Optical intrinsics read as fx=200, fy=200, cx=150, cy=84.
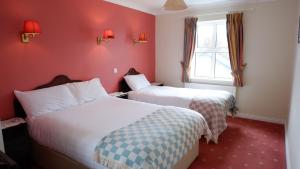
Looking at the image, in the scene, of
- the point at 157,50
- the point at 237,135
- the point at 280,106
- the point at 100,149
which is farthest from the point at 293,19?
the point at 100,149

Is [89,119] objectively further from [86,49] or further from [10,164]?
[86,49]

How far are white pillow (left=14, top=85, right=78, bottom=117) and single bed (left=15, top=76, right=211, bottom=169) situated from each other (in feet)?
0.32

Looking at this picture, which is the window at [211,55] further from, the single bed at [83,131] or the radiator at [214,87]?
the single bed at [83,131]

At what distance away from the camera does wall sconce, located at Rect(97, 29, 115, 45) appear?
346 cm

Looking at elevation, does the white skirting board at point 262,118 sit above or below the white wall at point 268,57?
below

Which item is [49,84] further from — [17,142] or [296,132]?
[296,132]

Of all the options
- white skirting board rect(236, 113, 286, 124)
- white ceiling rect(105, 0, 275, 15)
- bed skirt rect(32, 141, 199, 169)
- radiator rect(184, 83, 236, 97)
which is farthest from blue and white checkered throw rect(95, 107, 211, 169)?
white ceiling rect(105, 0, 275, 15)

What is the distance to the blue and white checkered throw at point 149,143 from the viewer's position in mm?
1595

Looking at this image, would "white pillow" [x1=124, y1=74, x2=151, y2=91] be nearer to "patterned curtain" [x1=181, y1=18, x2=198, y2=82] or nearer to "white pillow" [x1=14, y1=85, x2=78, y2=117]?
"patterned curtain" [x1=181, y1=18, x2=198, y2=82]

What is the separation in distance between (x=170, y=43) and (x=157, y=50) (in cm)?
41

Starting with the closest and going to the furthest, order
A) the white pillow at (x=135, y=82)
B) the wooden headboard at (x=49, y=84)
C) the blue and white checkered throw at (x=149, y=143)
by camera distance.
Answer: the blue and white checkered throw at (x=149, y=143)
the wooden headboard at (x=49, y=84)
the white pillow at (x=135, y=82)

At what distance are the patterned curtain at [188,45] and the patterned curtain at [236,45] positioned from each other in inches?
29.6

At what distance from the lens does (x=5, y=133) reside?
7.10 feet

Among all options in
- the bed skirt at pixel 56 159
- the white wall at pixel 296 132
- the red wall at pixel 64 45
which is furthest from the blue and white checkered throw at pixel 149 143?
the red wall at pixel 64 45
